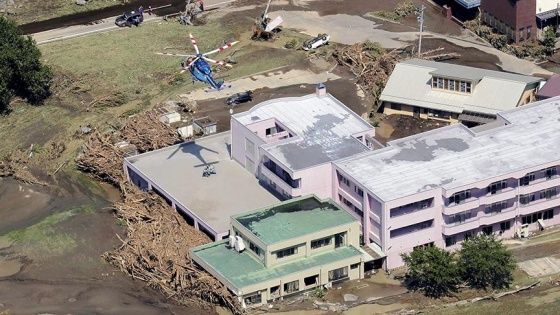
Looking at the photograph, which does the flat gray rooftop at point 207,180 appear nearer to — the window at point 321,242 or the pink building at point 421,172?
the pink building at point 421,172

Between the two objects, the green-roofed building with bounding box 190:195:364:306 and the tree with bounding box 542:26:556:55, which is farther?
the tree with bounding box 542:26:556:55

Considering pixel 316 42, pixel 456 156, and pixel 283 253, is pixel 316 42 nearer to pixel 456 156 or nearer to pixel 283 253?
pixel 456 156

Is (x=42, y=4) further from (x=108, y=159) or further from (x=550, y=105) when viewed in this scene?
(x=550, y=105)

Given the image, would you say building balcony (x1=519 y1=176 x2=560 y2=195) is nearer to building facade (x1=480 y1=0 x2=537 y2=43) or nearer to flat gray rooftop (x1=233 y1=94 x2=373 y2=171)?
flat gray rooftop (x1=233 y1=94 x2=373 y2=171)

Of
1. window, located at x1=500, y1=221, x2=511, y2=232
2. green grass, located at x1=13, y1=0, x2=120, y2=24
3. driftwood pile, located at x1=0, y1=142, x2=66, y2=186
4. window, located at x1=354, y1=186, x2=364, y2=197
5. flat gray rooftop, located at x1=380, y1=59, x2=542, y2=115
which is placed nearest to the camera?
window, located at x1=354, y1=186, x2=364, y2=197

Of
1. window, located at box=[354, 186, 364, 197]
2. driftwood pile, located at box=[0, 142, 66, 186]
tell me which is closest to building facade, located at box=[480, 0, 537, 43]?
window, located at box=[354, 186, 364, 197]

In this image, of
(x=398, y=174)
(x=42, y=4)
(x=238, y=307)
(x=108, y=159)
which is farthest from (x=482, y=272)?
(x=42, y=4)
